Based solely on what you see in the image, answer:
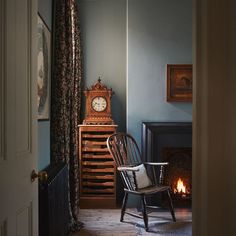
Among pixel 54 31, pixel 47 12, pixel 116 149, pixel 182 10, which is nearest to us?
pixel 47 12

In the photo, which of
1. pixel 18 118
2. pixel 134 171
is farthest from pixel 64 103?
pixel 18 118

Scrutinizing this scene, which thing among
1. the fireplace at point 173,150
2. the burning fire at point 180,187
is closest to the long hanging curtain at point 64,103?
the fireplace at point 173,150

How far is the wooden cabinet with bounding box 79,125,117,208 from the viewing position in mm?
4477

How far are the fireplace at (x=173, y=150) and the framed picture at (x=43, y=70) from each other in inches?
69.2

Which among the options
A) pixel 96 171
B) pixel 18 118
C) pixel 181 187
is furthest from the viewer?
pixel 181 187

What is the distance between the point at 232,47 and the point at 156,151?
12.8 ft

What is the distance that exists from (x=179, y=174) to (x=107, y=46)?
2.12 metres

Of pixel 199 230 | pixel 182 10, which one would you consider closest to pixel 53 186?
pixel 199 230

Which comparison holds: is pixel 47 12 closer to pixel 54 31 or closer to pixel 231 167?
pixel 54 31

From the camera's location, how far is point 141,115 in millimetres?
4629

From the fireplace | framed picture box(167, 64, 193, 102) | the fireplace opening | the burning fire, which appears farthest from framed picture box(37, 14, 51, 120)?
the burning fire

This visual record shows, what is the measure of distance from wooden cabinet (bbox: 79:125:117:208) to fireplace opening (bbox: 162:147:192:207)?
784mm

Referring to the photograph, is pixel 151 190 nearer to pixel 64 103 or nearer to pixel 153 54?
pixel 64 103

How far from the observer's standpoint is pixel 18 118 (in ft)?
4.73
